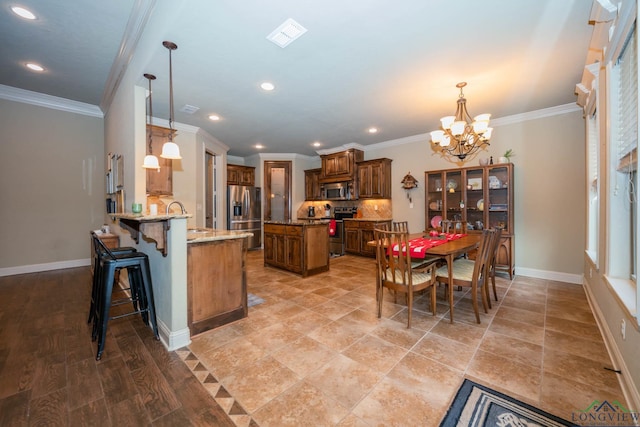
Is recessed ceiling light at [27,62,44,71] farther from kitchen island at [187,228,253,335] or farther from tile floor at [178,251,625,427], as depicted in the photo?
tile floor at [178,251,625,427]

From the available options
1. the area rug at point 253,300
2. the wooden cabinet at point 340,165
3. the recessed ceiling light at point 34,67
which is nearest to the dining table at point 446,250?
the area rug at point 253,300

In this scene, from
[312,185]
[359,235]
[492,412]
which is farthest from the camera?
[312,185]

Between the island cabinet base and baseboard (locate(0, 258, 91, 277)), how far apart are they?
13.9 feet

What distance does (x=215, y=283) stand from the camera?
2.50 metres

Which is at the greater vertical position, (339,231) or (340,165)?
(340,165)

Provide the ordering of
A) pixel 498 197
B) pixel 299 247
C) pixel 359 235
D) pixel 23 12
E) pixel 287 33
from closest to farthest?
pixel 287 33 → pixel 23 12 → pixel 299 247 → pixel 498 197 → pixel 359 235

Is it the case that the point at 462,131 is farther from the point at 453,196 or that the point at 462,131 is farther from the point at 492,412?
the point at 492,412

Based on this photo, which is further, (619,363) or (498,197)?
(498,197)

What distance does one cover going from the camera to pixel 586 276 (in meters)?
3.46

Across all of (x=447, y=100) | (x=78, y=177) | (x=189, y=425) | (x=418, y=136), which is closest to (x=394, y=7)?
(x=447, y=100)

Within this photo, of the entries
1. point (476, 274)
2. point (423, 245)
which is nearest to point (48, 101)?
point (423, 245)

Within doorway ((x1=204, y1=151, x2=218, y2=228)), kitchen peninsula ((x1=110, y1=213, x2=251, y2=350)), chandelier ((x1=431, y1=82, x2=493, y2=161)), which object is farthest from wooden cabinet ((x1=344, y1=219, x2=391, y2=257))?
kitchen peninsula ((x1=110, y1=213, x2=251, y2=350))

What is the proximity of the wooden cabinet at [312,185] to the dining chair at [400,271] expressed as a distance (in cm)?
456

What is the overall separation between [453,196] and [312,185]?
12.3 feet
